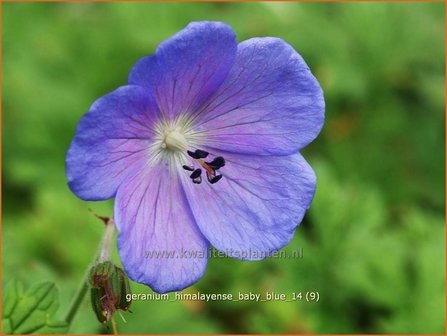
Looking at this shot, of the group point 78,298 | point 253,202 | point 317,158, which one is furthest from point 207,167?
point 317,158

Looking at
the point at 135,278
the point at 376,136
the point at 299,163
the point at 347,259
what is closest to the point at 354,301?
the point at 347,259

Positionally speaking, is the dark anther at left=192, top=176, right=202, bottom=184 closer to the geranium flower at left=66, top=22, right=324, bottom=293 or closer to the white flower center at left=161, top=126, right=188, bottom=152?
the geranium flower at left=66, top=22, right=324, bottom=293

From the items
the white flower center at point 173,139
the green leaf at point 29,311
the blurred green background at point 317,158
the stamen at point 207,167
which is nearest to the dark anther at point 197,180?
the stamen at point 207,167

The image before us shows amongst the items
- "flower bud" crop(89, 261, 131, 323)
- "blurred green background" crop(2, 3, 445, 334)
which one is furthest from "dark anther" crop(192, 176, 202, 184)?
"blurred green background" crop(2, 3, 445, 334)

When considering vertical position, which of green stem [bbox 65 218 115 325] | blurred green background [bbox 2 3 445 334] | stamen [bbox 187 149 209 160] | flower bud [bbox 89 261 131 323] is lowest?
flower bud [bbox 89 261 131 323]

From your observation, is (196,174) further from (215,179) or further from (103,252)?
(103,252)

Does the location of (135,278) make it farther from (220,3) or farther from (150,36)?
(220,3)
